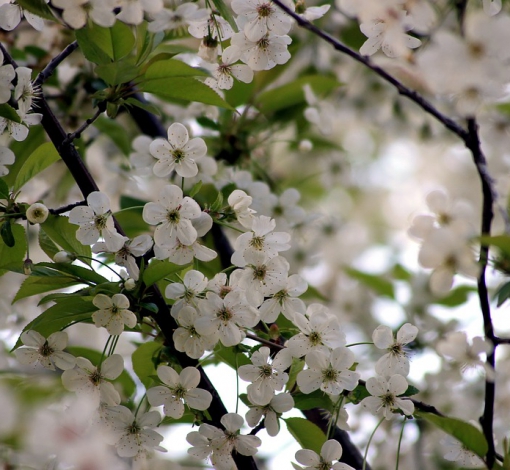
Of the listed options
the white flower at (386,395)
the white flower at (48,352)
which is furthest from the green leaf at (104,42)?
the white flower at (386,395)

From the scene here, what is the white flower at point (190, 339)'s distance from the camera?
3.46 feet

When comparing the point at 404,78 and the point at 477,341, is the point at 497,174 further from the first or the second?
the point at 477,341

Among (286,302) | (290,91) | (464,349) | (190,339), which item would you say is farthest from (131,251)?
(290,91)

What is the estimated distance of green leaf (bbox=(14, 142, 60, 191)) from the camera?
115 cm

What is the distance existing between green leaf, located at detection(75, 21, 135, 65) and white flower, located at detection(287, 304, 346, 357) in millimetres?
524

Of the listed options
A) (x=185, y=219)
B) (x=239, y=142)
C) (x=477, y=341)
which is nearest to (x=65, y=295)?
(x=185, y=219)

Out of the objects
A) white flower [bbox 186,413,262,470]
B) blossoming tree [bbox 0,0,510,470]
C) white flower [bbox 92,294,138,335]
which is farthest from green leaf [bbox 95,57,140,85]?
white flower [bbox 186,413,262,470]

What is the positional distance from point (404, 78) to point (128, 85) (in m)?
0.78

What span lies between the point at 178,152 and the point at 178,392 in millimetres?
401

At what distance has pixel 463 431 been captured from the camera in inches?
39.8

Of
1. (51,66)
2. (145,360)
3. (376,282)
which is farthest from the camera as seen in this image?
(376,282)

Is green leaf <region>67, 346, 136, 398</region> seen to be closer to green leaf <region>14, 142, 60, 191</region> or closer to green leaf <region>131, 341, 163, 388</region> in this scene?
green leaf <region>131, 341, 163, 388</region>

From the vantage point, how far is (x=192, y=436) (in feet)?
3.51

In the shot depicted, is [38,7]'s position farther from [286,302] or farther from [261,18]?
[286,302]
